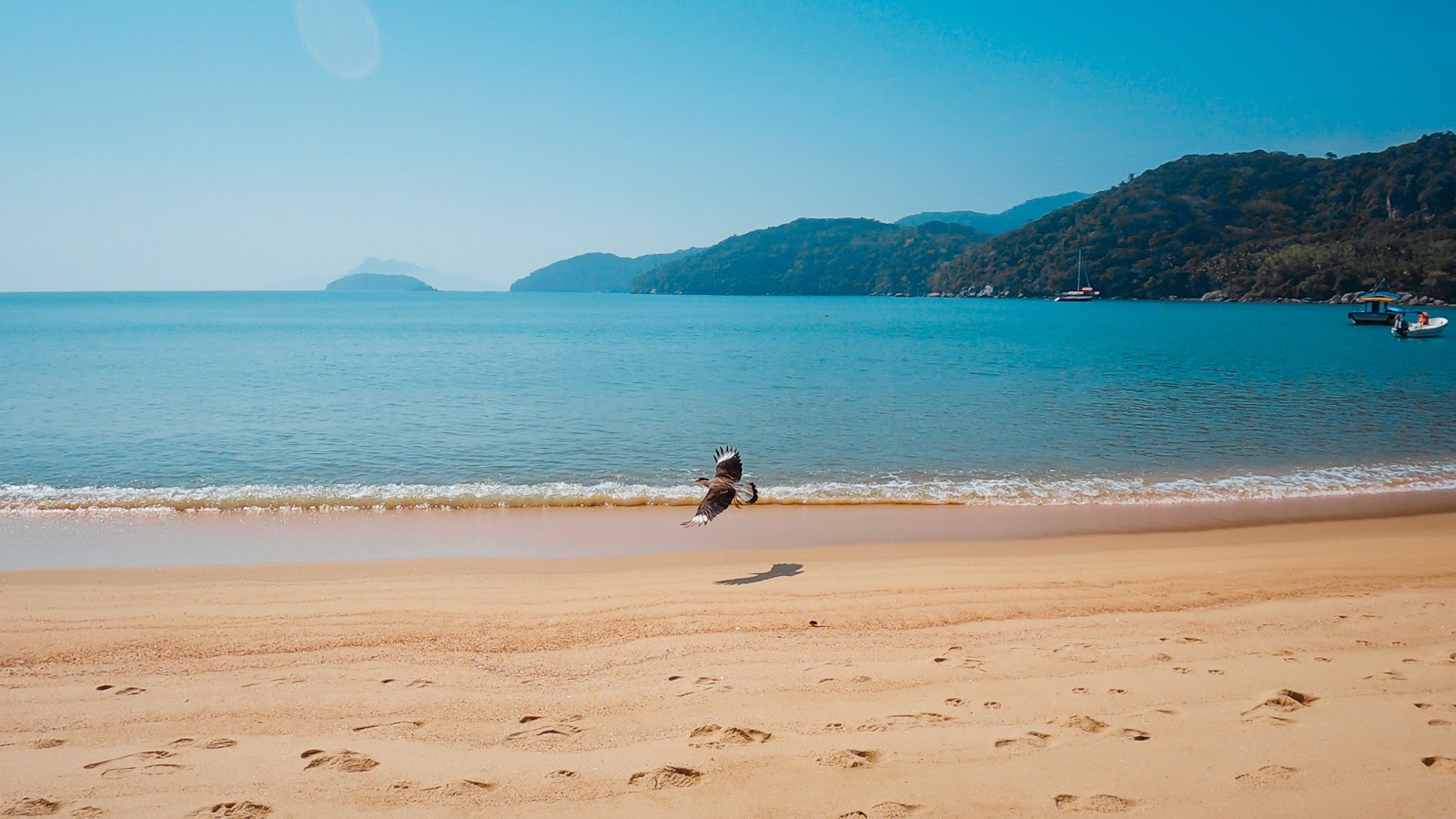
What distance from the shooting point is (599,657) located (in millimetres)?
6473

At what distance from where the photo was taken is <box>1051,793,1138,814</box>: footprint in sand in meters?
4.00

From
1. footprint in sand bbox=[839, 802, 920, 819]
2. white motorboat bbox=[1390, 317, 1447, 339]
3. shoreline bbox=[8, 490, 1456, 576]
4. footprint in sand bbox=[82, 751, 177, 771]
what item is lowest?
shoreline bbox=[8, 490, 1456, 576]

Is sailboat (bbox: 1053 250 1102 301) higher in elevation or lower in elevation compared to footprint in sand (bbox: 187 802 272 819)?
higher

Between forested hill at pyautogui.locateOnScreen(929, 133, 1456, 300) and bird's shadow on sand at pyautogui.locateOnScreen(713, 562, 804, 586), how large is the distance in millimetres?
A: 143421

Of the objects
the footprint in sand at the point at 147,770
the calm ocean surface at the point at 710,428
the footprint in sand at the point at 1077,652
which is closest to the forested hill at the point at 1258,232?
the calm ocean surface at the point at 710,428

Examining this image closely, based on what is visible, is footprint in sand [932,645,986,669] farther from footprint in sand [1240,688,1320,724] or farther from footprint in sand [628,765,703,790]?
footprint in sand [628,765,703,790]

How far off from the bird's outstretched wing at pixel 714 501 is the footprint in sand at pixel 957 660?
166 inches

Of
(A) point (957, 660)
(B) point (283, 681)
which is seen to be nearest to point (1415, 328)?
(A) point (957, 660)

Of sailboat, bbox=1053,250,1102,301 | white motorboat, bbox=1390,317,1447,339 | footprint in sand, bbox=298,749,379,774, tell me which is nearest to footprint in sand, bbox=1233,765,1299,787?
footprint in sand, bbox=298,749,379,774

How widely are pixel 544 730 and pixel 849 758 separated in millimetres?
2051

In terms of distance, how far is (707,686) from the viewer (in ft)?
18.9

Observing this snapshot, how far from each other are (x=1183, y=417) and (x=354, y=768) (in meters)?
24.1

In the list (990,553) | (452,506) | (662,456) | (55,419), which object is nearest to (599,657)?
(990,553)

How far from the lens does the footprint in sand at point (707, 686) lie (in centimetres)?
565
